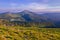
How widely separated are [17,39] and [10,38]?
5.37 feet

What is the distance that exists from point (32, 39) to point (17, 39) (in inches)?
225

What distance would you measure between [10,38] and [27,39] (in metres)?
5.30

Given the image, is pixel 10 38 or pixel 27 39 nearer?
pixel 10 38

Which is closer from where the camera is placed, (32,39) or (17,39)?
(17,39)

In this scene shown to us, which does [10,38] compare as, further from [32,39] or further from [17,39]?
[32,39]

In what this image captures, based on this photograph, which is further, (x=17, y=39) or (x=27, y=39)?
(x=27, y=39)

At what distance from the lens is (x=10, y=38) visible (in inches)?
1043

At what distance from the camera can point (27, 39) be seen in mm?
30844

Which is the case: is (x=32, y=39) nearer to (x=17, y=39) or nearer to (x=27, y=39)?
(x=27, y=39)

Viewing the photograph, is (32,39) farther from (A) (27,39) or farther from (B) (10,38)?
(B) (10,38)

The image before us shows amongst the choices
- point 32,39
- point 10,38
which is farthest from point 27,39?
point 10,38

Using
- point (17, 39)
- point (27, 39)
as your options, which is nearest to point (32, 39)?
point (27, 39)

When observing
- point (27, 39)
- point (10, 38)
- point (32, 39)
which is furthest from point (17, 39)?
point (32, 39)

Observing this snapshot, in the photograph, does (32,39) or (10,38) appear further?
(32,39)
